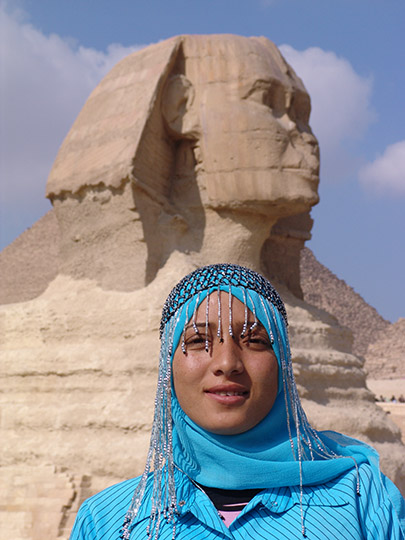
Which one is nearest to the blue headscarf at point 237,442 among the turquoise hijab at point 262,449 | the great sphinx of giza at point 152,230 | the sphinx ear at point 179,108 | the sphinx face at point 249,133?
the turquoise hijab at point 262,449

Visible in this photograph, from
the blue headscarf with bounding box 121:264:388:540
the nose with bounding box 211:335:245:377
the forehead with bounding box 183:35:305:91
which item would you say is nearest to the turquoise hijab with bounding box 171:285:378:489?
the blue headscarf with bounding box 121:264:388:540

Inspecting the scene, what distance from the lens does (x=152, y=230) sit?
5.98m

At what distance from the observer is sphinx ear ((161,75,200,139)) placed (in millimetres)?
6164

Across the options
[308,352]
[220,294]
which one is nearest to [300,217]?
[308,352]

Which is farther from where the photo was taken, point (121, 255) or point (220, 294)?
point (121, 255)

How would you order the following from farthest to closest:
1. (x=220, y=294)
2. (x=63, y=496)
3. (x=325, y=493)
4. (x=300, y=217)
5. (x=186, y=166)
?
(x=300, y=217) → (x=186, y=166) → (x=63, y=496) → (x=220, y=294) → (x=325, y=493)

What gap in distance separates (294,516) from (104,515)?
0.51 meters

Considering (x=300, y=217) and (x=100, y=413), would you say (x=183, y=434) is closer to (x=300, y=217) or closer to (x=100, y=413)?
(x=100, y=413)

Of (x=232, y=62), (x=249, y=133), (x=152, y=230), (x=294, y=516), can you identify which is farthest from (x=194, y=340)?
(x=232, y=62)

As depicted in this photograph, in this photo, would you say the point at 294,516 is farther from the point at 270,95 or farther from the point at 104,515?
the point at 270,95

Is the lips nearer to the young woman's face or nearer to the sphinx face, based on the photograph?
the young woman's face

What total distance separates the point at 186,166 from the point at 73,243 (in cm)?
121

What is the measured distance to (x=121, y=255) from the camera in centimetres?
600

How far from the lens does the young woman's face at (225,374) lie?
1792mm
